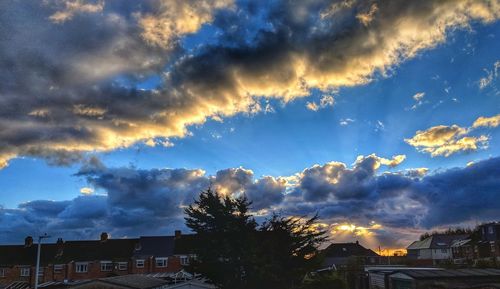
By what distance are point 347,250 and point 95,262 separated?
56498 millimetres

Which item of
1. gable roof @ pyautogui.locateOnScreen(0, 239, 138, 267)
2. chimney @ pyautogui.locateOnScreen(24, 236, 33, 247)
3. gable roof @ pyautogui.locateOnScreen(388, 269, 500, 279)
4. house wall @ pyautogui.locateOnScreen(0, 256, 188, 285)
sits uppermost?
chimney @ pyautogui.locateOnScreen(24, 236, 33, 247)

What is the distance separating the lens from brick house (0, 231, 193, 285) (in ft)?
246

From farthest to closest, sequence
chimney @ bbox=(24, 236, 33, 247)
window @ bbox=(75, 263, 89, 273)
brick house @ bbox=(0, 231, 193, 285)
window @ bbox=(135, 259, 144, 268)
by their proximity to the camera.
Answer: chimney @ bbox=(24, 236, 33, 247), window @ bbox=(75, 263, 89, 273), window @ bbox=(135, 259, 144, 268), brick house @ bbox=(0, 231, 193, 285)

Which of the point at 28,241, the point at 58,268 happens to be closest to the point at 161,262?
the point at 58,268

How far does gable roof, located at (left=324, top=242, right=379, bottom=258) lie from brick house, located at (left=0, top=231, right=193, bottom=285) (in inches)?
1606

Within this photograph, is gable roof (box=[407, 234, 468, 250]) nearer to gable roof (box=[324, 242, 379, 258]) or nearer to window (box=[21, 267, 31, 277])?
gable roof (box=[324, 242, 379, 258])

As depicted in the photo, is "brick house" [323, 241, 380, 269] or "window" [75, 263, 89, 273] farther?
"brick house" [323, 241, 380, 269]

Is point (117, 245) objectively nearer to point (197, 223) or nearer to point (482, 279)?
point (197, 223)

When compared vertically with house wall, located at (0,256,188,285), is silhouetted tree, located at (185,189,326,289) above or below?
above

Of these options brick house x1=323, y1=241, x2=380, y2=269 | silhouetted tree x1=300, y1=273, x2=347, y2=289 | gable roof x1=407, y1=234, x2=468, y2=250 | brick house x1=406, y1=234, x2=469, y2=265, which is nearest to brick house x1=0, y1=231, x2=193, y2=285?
brick house x1=323, y1=241, x2=380, y2=269

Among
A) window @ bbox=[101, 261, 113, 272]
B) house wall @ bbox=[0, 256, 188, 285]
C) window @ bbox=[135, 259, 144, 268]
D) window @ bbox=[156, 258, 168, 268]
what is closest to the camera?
house wall @ bbox=[0, 256, 188, 285]

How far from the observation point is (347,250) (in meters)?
105

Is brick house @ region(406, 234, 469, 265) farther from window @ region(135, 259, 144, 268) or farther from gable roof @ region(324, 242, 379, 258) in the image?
window @ region(135, 259, 144, 268)

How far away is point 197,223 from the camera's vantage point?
30750 mm
